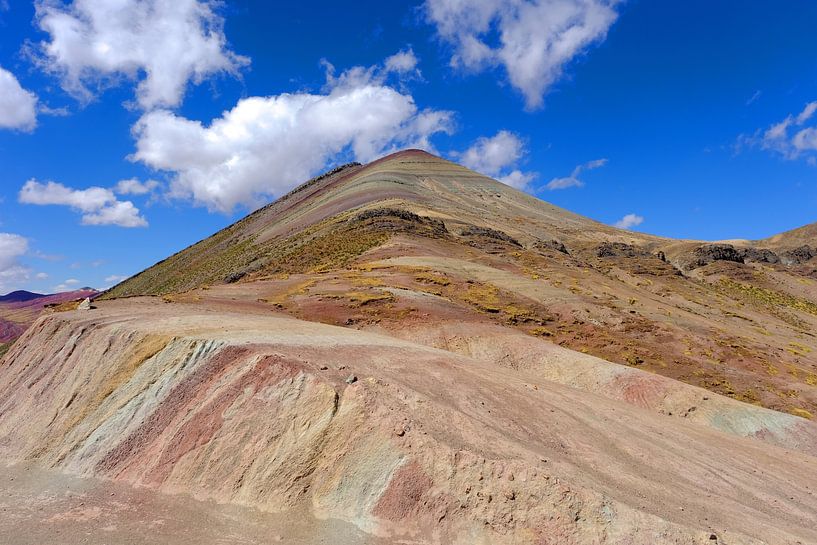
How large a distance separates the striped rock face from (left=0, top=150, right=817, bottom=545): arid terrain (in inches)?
2.0

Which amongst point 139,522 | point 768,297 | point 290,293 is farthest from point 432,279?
point 768,297

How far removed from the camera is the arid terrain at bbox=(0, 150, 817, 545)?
9.89 metres

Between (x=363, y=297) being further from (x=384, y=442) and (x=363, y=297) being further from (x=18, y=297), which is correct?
(x=18, y=297)

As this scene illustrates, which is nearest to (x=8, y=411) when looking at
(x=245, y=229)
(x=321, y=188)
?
(x=245, y=229)

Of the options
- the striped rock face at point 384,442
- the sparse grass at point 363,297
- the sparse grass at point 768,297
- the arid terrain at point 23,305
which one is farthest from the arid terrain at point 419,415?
the arid terrain at point 23,305

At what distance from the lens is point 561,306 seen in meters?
30.9

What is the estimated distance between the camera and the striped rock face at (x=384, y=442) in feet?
31.6

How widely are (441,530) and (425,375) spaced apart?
18.3 ft

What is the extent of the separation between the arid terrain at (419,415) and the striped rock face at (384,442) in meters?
0.05

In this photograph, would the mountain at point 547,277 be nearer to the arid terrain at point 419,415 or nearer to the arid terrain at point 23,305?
the arid terrain at point 419,415

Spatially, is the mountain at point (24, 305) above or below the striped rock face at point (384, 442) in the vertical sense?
above

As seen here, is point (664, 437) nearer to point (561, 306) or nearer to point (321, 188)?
point (561, 306)

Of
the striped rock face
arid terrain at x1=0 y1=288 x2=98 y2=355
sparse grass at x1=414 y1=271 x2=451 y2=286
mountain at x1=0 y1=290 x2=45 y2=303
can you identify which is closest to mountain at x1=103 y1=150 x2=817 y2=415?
sparse grass at x1=414 y1=271 x2=451 y2=286

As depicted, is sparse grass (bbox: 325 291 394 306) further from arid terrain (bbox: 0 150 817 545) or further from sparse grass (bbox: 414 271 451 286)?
sparse grass (bbox: 414 271 451 286)
